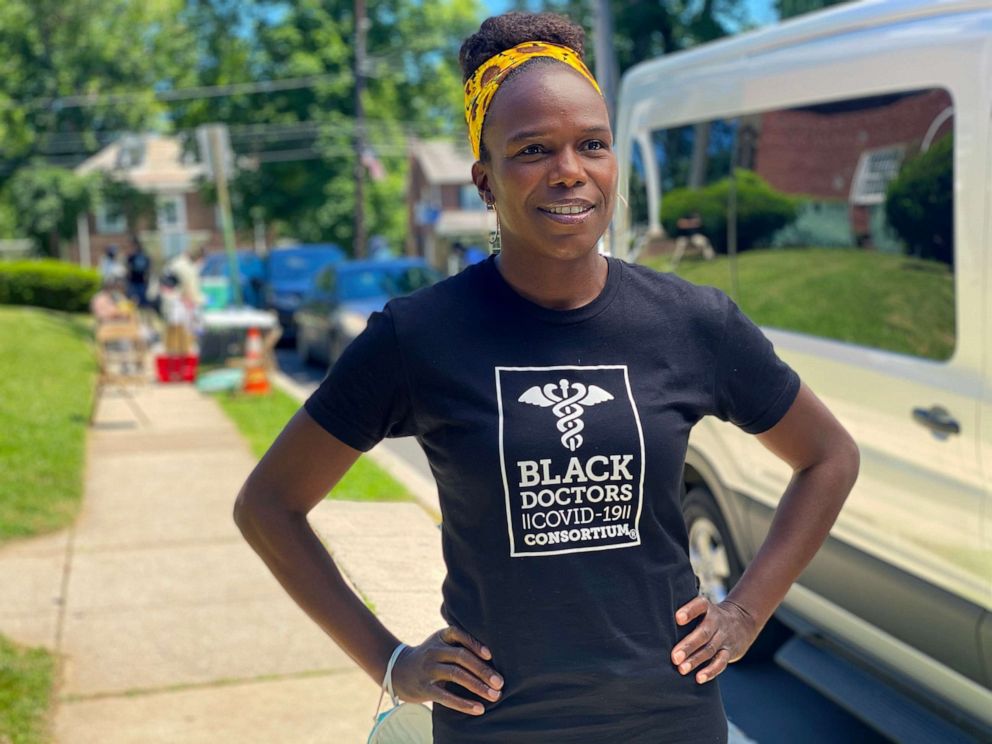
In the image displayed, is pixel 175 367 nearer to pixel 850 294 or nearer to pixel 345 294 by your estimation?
pixel 345 294

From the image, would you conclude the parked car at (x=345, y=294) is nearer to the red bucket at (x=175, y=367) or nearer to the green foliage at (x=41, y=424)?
the red bucket at (x=175, y=367)

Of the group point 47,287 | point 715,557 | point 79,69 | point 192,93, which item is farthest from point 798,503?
point 79,69

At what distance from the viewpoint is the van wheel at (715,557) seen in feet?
16.1

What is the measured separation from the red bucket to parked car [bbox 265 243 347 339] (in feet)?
17.4

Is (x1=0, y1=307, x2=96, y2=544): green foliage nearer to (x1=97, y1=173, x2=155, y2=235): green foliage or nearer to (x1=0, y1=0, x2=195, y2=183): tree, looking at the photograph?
(x1=0, y1=0, x2=195, y2=183): tree

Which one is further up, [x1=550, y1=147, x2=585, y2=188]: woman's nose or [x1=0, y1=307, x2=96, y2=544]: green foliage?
[x1=550, y1=147, x2=585, y2=188]: woman's nose

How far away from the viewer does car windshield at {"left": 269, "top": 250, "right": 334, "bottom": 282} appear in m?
21.7

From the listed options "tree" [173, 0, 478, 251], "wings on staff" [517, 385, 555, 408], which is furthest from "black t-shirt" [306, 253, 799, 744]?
"tree" [173, 0, 478, 251]

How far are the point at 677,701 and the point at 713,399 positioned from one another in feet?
1.49

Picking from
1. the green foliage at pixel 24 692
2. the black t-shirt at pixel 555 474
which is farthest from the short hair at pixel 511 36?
the green foliage at pixel 24 692

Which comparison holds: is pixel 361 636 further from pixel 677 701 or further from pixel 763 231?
pixel 763 231

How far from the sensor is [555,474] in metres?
1.79

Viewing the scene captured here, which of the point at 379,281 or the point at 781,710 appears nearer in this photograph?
the point at 781,710

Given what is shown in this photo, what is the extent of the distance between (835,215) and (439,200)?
55617mm
